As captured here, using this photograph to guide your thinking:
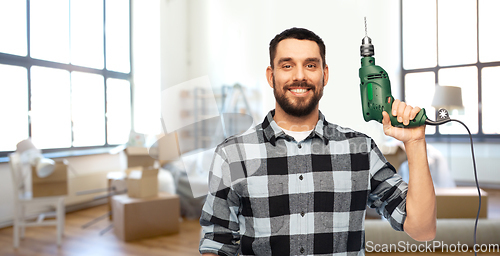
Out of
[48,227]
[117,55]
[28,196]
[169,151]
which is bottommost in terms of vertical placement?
[48,227]

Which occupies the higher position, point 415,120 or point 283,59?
point 283,59

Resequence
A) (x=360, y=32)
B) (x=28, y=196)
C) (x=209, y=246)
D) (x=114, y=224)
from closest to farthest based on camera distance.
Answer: (x=209, y=246) < (x=360, y=32) < (x=28, y=196) < (x=114, y=224)

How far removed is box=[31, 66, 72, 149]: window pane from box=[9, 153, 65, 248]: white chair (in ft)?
0.44

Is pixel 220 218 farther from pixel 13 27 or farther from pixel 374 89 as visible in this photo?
pixel 13 27

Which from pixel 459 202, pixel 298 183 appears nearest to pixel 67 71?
pixel 298 183

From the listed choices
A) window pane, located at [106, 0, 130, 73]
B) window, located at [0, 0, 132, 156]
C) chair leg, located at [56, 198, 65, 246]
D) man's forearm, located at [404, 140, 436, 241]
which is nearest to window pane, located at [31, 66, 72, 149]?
window, located at [0, 0, 132, 156]

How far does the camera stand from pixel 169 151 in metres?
0.89

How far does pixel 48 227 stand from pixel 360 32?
1828 mm

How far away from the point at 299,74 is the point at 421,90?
81cm

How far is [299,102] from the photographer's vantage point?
1.84ft

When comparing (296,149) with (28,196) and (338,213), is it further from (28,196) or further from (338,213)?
(28,196)

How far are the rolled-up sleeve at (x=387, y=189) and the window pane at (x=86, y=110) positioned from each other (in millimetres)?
986

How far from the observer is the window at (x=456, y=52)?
1.10 m

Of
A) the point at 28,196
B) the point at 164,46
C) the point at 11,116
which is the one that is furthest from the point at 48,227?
the point at 164,46
